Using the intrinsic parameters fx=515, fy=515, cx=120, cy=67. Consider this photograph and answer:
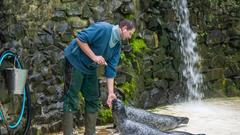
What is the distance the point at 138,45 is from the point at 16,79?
112 inches

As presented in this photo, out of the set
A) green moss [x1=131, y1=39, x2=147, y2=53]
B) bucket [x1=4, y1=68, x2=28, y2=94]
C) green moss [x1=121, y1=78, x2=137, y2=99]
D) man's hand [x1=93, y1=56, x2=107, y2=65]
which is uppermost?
green moss [x1=131, y1=39, x2=147, y2=53]

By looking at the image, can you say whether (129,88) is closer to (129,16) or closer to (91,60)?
(129,16)

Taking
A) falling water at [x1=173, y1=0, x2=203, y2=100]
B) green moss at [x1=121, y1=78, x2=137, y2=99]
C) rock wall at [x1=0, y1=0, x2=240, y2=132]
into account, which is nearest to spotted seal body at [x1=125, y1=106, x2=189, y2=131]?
rock wall at [x1=0, y1=0, x2=240, y2=132]

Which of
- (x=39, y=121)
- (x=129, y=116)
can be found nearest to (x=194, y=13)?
(x=129, y=116)

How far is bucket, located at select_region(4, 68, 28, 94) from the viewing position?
6387 millimetres

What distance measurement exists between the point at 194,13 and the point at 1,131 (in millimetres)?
5236

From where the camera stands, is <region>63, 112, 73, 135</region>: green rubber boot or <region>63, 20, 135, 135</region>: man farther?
<region>63, 112, 73, 135</region>: green rubber boot

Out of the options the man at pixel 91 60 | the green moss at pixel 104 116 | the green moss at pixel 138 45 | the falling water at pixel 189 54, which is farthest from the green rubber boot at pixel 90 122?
the falling water at pixel 189 54

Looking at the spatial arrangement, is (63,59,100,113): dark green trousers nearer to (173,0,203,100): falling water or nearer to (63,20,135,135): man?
(63,20,135,135): man

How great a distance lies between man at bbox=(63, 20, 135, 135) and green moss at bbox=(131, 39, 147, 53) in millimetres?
2280

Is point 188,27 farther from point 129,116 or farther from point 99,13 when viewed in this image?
point 129,116

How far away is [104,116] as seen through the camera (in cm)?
775

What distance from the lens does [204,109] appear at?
9016 mm

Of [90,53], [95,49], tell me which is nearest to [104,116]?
[95,49]
